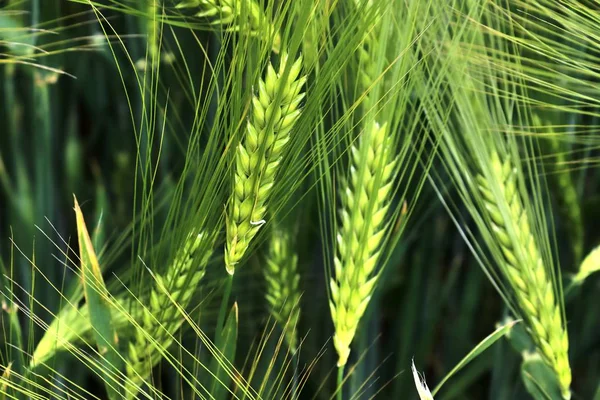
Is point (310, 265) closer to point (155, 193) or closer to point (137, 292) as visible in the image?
point (155, 193)

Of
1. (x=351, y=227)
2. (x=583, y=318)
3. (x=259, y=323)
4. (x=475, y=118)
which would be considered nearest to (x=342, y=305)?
(x=351, y=227)

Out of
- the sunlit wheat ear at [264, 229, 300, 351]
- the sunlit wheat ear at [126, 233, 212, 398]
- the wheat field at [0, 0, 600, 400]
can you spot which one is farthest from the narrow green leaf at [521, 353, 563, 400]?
the sunlit wheat ear at [126, 233, 212, 398]

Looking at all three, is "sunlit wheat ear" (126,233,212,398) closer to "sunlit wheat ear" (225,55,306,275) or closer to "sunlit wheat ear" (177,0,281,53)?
"sunlit wheat ear" (225,55,306,275)

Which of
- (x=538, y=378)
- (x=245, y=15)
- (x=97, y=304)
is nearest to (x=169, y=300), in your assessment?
(x=97, y=304)

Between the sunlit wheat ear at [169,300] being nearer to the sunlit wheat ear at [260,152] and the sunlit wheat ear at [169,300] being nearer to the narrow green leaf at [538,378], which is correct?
the sunlit wheat ear at [260,152]

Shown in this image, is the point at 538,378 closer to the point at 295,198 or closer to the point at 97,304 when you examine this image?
the point at 295,198

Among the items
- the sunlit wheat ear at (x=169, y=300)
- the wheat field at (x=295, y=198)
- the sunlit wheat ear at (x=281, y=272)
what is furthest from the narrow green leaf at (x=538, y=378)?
the sunlit wheat ear at (x=169, y=300)
